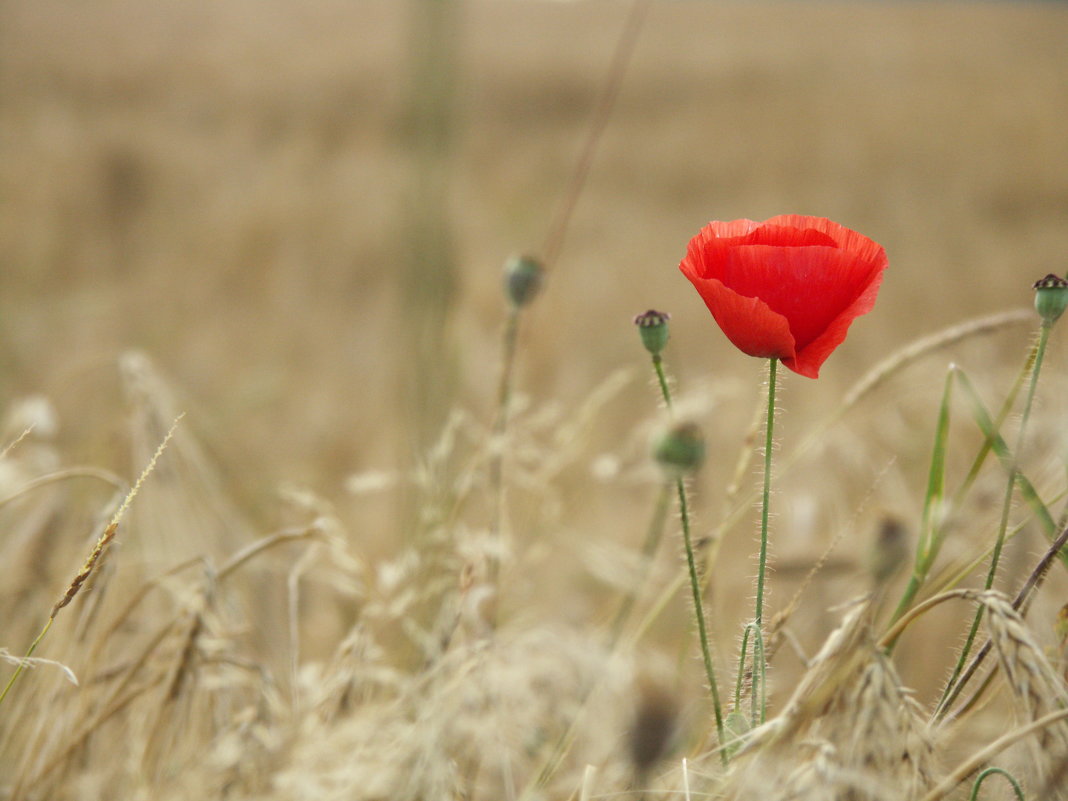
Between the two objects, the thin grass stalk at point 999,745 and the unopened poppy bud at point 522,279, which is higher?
the unopened poppy bud at point 522,279

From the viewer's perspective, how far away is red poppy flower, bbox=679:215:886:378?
189mm

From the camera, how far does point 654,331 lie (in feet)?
0.73

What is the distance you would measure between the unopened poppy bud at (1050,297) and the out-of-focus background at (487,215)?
0.60 ft

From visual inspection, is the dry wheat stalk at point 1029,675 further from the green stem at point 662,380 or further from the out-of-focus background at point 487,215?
the out-of-focus background at point 487,215

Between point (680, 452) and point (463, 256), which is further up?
point (463, 256)

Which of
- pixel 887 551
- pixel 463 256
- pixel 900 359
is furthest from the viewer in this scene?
pixel 463 256

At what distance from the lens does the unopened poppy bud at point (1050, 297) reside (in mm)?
209

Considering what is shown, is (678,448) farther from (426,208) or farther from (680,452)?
(426,208)

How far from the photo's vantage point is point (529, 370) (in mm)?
846

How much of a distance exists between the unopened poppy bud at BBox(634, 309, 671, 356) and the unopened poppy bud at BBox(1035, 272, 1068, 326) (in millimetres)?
94

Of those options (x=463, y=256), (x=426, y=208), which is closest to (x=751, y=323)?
(x=426, y=208)

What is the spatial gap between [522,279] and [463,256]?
70 centimetres

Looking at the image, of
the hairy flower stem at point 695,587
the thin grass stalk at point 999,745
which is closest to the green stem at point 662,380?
the hairy flower stem at point 695,587

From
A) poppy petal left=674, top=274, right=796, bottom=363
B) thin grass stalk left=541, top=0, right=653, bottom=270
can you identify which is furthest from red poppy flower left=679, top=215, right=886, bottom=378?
thin grass stalk left=541, top=0, right=653, bottom=270
